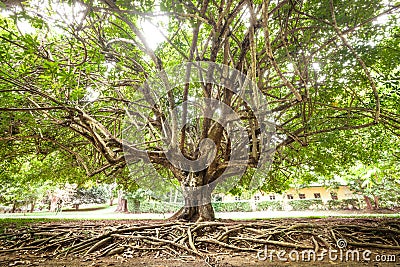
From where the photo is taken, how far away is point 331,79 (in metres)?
5.17

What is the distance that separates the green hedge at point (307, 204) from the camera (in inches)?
1041

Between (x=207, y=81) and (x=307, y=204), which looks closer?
(x=207, y=81)

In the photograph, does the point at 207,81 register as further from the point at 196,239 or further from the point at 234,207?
the point at 234,207

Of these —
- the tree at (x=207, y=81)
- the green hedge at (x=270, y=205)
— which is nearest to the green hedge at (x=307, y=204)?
the green hedge at (x=270, y=205)

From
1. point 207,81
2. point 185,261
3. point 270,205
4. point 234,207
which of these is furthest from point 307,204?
point 185,261

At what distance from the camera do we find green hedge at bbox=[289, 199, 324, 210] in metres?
26.5

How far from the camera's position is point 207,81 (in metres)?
5.77

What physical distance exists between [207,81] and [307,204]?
26405 millimetres

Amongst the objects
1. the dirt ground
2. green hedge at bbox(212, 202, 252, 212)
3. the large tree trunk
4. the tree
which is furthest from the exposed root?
green hedge at bbox(212, 202, 252, 212)

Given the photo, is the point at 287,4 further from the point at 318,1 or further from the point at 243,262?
the point at 243,262

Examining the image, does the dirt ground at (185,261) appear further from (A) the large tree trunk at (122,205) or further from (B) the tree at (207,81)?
(A) the large tree trunk at (122,205)

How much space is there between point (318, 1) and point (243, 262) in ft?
13.6

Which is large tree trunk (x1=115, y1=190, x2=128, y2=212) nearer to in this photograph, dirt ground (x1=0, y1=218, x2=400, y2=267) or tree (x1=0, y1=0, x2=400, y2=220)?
tree (x1=0, y1=0, x2=400, y2=220)

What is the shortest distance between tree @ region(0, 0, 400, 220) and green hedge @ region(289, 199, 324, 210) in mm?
21948
